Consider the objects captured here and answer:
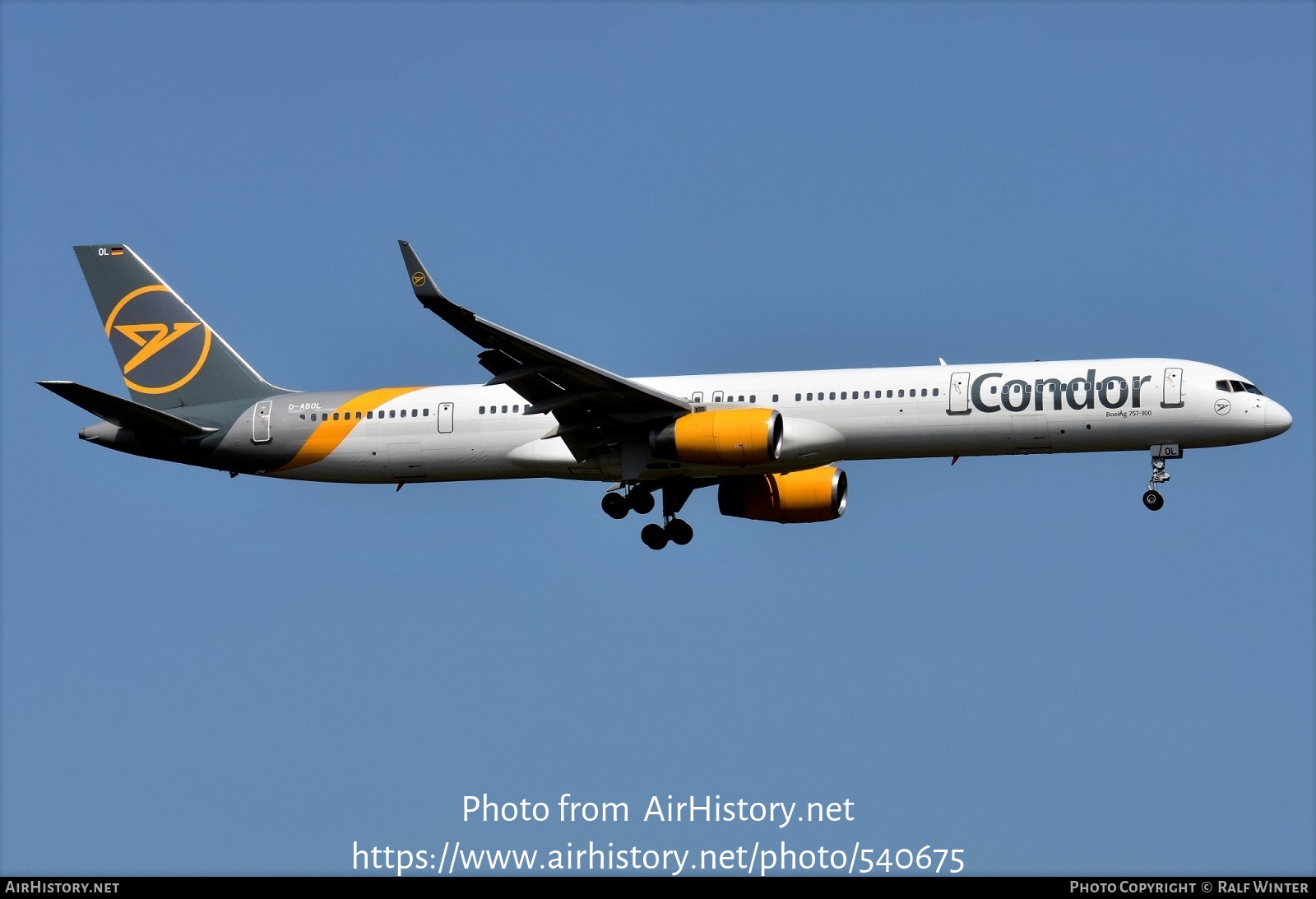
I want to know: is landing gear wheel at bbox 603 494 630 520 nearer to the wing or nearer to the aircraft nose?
the wing

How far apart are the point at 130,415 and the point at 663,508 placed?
14.6 meters

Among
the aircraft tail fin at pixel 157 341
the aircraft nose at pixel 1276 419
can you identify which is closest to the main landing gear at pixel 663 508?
the aircraft tail fin at pixel 157 341

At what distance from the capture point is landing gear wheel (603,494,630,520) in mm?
50688

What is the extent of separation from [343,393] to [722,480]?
10.8m

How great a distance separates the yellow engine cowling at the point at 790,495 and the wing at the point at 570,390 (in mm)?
4843

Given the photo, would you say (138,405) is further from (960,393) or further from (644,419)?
(960,393)

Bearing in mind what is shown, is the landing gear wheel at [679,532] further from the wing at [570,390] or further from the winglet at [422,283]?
the winglet at [422,283]

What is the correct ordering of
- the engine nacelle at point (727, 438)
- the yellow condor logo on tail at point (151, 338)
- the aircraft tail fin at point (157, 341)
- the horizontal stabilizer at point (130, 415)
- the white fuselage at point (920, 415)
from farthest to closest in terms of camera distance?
the yellow condor logo on tail at point (151, 338), the aircraft tail fin at point (157, 341), the horizontal stabilizer at point (130, 415), the white fuselage at point (920, 415), the engine nacelle at point (727, 438)

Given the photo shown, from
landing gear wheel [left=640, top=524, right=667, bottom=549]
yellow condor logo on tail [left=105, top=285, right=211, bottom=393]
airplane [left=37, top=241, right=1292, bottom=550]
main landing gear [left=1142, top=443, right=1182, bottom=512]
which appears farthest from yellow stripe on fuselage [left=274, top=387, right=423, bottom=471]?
main landing gear [left=1142, top=443, right=1182, bottom=512]

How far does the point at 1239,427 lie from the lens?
45875 millimetres

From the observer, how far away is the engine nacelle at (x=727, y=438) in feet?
149

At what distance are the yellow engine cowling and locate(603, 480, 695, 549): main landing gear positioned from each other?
4.72ft
